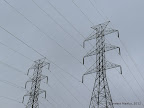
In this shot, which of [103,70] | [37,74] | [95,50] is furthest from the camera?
[37,74]

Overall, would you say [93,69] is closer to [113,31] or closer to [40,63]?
[113,31]

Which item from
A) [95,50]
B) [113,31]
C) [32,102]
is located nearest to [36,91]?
[32,102]

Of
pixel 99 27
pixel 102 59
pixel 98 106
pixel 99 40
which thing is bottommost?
pixel 98 106

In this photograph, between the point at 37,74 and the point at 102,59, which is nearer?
the point at 102,59

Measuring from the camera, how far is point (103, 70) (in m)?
22.5

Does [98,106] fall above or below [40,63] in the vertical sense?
below

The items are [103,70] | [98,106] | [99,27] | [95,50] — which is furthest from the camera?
[99,27]

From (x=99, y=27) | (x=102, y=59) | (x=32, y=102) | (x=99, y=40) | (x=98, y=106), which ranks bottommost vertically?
(x=98, y=106)

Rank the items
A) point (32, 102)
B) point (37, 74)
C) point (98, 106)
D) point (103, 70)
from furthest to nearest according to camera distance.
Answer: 1. point (37, 74)
2. point (32, 102)
3. point (103, 70)
4. point (98, 106)

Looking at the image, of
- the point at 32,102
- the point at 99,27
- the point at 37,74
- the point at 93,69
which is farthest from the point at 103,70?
the point at 37,74

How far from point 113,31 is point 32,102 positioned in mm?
15590

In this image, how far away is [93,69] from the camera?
74.2 feet

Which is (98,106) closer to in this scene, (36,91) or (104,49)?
(104,49)

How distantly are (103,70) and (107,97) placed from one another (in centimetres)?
292
